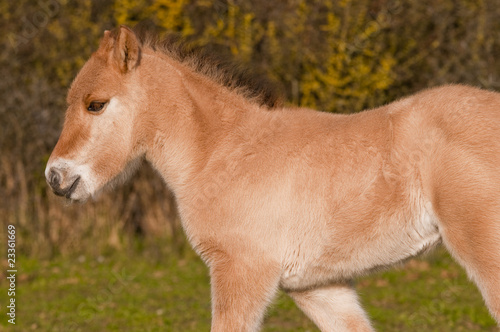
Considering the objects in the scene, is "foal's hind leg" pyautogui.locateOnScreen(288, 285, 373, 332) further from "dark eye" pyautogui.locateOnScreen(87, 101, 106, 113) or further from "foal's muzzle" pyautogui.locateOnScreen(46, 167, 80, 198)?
"dark eye" pyautogui.locateOnScreen(87, 101, 106, 113)

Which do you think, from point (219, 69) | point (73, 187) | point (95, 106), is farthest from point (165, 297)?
point (95, 106)

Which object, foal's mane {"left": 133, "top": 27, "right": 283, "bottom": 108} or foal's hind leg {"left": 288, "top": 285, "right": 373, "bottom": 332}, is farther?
foal's mane {"left": 133, "top": 27, "right": 283, "bottom": 108}

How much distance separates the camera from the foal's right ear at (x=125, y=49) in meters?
4.91

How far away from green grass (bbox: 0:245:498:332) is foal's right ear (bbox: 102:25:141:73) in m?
3.22

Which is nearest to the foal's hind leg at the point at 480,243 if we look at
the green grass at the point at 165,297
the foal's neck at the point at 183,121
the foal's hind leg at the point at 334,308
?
the foal's hind leg at the point at 334,308

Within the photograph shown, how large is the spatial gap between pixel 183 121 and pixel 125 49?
67 centimetres

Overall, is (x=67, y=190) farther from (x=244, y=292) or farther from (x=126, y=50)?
(x=244, y=292)

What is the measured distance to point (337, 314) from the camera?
502 cm

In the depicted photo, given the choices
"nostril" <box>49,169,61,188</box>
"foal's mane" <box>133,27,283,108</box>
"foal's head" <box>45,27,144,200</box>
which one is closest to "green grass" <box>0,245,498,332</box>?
"foal's mane" <box>133,27,283,108</box>

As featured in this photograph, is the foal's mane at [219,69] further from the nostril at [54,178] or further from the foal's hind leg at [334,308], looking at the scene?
the foal's hind leg at [334,308]

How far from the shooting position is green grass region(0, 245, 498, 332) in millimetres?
8062

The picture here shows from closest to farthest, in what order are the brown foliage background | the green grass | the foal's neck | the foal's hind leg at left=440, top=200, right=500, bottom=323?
1. the foal's hind leg at left=440, top=200, right=500, bottom=323
2. the foal's neck
3. the green grass
4. the brown foliage background

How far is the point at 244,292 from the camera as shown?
4559mm

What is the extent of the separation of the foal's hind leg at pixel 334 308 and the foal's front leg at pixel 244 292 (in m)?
0.53
